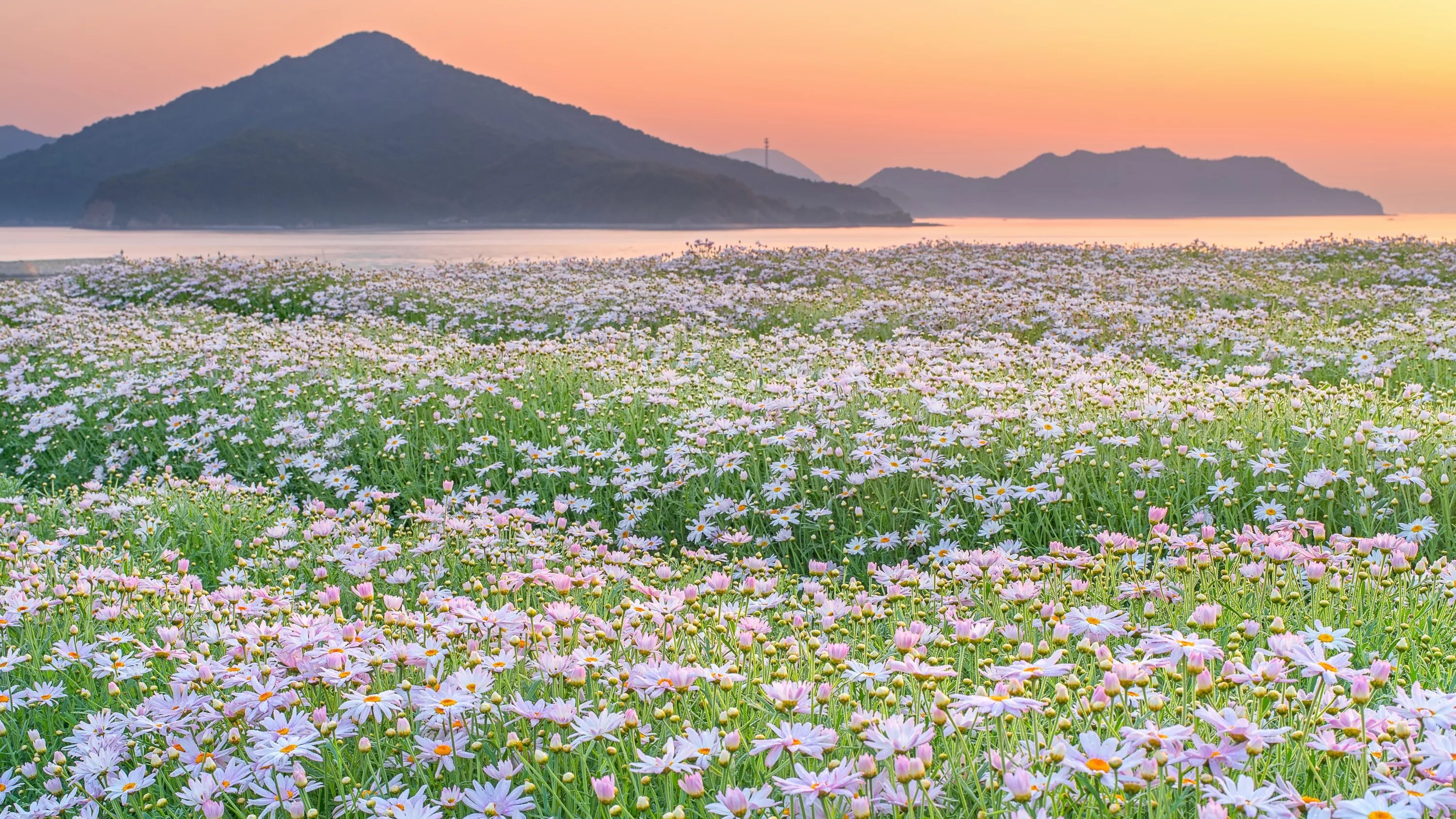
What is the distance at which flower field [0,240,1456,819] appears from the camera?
6.82 feet

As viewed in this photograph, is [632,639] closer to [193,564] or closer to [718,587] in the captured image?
[718,587]

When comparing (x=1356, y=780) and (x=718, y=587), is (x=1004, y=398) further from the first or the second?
(x=1356, y=780)

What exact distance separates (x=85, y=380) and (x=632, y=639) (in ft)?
31.7

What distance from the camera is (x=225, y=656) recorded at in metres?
2.85

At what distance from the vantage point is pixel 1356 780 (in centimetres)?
195

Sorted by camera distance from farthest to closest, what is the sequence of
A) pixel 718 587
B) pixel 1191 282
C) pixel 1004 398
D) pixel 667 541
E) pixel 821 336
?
pixel 1191 282 < pixel 821 336 < pixel 1004 398 < pixel 667 541 < pixel 718 587

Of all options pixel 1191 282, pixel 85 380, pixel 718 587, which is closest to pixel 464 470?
pixel 718 587

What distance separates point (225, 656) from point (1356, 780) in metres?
2.96

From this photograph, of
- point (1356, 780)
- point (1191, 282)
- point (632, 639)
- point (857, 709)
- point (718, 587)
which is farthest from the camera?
point (1191, 282)

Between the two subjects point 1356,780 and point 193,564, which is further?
point 193,564

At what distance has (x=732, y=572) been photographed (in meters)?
4.85

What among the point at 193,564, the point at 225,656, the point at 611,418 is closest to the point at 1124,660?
the point at 225,656

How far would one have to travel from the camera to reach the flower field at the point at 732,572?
208cm

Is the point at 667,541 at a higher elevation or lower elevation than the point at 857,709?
lower
